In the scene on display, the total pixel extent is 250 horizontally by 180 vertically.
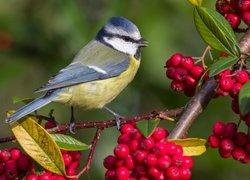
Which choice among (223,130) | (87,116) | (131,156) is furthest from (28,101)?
(87,116)

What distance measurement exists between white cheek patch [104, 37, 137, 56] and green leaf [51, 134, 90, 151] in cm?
183

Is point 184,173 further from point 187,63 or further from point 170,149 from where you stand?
point 187,63

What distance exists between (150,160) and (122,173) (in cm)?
11

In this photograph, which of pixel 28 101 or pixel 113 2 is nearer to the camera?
pixel 28 101

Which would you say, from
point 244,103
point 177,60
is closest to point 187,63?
point 177,60

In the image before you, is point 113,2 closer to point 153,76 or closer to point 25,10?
point 153,76

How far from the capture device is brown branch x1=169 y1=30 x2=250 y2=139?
217 centimetres

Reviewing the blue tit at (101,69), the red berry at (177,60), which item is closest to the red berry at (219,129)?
the red berry at (177,60)

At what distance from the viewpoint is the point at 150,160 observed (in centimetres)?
196

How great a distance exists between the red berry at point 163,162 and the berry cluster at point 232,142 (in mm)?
206

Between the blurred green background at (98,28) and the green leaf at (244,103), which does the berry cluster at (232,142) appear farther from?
the blurred green background at (98,28)

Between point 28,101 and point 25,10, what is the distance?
1.94 m

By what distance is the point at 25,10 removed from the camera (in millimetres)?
4453

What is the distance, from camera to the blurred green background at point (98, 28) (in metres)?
3.76
